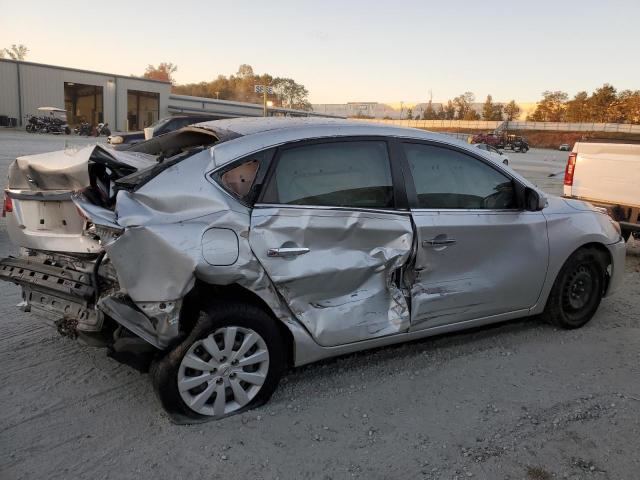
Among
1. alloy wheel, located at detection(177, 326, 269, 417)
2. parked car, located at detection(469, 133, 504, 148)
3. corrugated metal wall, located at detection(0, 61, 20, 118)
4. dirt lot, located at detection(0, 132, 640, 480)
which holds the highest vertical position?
corrugated metal wall, located at detection(0, 61, 20, 118)

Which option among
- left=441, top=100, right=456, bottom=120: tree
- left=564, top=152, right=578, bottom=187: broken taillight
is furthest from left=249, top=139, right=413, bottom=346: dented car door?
left=441, top=100, right=456, bottom=120: tree

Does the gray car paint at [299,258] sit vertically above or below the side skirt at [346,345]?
above

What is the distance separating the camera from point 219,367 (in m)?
2.96

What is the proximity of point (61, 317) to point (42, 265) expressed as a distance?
0.35 meters

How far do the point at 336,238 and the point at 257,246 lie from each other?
0.53 metres

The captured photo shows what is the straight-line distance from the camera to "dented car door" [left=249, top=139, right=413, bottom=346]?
3.04 m

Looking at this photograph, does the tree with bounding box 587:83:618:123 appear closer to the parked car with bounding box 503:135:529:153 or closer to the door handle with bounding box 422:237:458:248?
the parked car with bounding box 503:135:529:153

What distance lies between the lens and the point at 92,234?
293cm

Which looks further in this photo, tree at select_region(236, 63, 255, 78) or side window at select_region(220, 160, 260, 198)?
tree at select_region(236, 63, 255, 78)

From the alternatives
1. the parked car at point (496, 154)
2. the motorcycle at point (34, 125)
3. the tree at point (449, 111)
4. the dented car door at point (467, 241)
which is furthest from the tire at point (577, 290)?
the tree at point (449, 111)

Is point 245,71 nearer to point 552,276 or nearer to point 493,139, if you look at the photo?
point 493,139

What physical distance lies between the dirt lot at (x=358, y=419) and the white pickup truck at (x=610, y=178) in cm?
361

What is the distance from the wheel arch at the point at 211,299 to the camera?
9.48ft

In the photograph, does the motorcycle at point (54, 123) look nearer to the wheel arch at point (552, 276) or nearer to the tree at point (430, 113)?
the wheel arch at point (552, 276)
